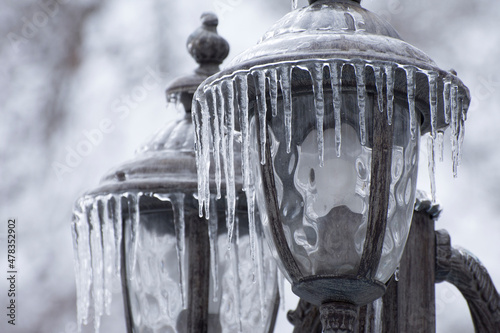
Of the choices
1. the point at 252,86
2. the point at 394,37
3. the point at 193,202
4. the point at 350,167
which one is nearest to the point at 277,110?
the point at 252,86

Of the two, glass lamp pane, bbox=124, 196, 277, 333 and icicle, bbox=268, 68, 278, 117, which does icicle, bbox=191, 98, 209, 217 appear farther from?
glass lamp pane, bbox=124, 196, 277, 333

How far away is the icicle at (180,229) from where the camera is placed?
3.19 meters

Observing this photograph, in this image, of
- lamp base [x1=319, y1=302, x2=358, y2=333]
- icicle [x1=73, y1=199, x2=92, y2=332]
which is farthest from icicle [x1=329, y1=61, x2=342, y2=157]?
icicle [x1=73, y1=199, x2=92, y2=332]

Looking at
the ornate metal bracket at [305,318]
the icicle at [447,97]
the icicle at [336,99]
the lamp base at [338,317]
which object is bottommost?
the lamp base at [338,317]

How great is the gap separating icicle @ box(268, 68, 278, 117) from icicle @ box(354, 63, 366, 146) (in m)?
0.19

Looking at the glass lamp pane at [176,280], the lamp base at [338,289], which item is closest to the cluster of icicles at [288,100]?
the lamp base at [338,289]

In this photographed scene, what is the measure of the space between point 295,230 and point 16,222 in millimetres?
9406

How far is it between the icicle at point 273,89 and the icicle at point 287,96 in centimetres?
2

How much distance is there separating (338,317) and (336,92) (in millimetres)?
531

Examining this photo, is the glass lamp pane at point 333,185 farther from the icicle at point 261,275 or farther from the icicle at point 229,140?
the icicle at point 261,275

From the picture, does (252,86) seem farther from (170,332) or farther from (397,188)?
(170,332)

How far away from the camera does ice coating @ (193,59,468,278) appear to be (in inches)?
87.0

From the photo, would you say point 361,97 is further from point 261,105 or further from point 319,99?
point 261,105

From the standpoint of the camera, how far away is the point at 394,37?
246 centimetres
